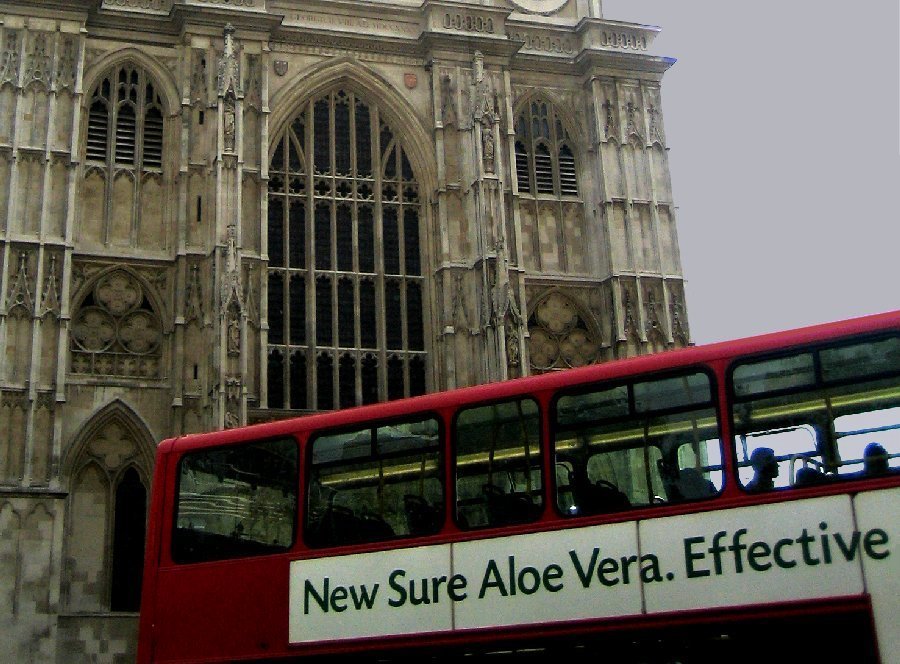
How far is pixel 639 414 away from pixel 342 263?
55.8ft

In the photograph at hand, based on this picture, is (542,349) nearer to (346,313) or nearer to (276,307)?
(346,313)

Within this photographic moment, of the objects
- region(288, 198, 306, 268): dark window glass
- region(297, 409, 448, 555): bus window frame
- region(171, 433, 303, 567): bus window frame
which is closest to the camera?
region(297, 409, 448, 555): bus window frame

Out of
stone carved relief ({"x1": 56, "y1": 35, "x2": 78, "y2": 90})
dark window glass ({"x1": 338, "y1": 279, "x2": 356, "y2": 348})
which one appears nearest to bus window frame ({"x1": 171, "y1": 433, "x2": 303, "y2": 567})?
dark window glass ({"x1": 338, "y1": 279, "x2": 356, "y2": 348})

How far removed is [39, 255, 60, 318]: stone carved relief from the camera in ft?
76.0

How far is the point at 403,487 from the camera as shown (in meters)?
10.4

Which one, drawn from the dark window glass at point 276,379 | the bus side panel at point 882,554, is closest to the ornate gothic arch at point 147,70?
the dark window glass at point 276,379

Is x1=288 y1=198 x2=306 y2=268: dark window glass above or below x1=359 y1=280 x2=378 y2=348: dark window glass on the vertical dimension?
above

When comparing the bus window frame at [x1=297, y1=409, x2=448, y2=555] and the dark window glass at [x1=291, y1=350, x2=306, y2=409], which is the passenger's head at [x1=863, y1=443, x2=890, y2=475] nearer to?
the bus window frame at [x1=297, y1=409, x2=448, y2=555]

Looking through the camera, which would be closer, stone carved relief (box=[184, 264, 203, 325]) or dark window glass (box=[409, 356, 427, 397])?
stone carved relief (box=[184, 264, 203, 325])

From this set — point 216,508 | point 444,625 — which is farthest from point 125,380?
point 444,625

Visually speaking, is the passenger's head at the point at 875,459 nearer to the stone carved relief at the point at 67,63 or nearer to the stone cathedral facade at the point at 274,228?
the stone cathedral facade at the point at 274,228

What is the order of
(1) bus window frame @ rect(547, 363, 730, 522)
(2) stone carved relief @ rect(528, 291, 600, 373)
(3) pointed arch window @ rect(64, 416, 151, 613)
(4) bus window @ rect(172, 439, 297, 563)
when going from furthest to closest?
(2) stone carved relief @ rect(528, 291, 600, 373) → (3) pointed arch window @ rect(64, 416, 151, 613) → (4) bus window @ rect(172, 439, 297, 563) → (1) bus window frame @ rect(547, 363, 730, 522)

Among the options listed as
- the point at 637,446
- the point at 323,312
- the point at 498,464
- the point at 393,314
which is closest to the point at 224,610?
the point at 498,464

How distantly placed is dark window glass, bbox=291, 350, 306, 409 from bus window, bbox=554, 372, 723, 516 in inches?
604
